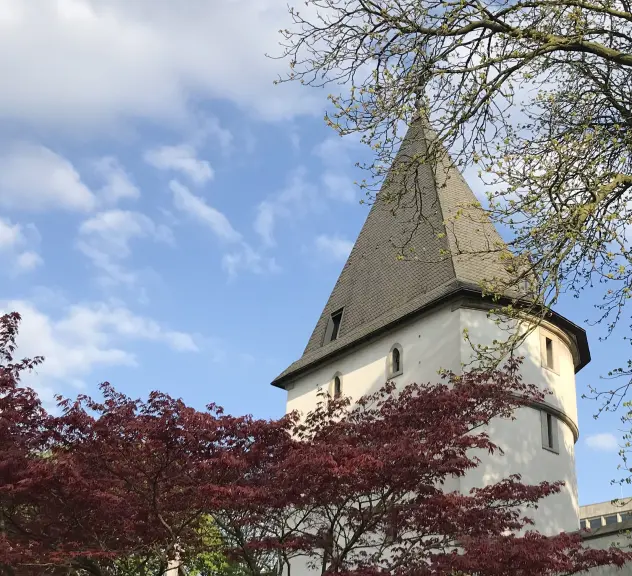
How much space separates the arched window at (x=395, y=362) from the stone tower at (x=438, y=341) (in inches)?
1.1

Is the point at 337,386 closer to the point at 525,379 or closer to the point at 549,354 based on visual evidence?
the point at 525,379

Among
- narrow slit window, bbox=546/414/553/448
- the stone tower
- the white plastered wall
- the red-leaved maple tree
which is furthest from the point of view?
narrow slit window, bbox=546/414/553/448

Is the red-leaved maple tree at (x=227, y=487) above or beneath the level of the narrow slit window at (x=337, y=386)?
beneath

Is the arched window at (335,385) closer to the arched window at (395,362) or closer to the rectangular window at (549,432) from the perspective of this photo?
the arched window at (395,362)

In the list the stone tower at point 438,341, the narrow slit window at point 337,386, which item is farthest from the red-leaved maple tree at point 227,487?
the narrow slit window at point 337,386

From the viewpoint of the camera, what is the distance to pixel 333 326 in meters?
26.5

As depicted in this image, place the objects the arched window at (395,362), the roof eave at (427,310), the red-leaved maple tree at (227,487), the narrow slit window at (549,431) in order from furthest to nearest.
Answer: the arched window at (395,362) < the narrow slit window at (549,431) < the roof eave at (427,310) < the red-leaved maple tree at (227,487)

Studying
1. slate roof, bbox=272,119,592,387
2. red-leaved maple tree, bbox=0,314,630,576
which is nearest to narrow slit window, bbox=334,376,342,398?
slate roof, bbox=272,119,592,387

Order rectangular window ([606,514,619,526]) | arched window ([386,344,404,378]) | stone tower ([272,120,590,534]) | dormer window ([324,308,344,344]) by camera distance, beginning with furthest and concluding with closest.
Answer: dormer window ([324,308,344,344]) → arched window ([386,344,404,378]) → stone tower ([272,120,590,534]) → rectangular window ([606,514,619,526])

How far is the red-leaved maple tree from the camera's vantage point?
12.1 m

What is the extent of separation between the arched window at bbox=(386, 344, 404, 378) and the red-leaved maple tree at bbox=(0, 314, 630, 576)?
8654 mm

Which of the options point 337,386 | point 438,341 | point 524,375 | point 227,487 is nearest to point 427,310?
point 438,341

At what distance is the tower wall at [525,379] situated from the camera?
2041 centimetres

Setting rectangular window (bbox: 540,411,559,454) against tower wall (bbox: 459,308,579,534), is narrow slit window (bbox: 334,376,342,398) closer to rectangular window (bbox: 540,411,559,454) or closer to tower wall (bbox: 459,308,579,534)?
tower wall (bbox: 459,308,579,534)
